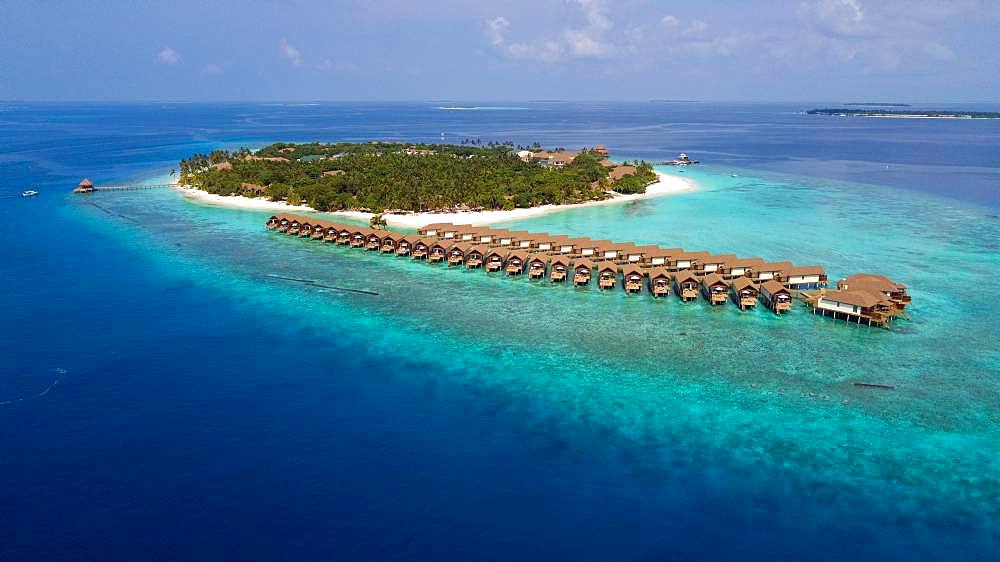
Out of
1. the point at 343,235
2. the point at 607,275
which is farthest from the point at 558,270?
the point at 343,235

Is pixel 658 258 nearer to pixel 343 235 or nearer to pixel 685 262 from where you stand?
pixel 685 262

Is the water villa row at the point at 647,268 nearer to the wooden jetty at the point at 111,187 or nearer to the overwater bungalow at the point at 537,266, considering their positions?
the overwater bungalow at the point at 537,266

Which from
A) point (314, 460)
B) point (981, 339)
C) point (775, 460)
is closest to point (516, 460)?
point (314, 460)

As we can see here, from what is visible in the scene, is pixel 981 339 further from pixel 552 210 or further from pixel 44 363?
pixel 44 363

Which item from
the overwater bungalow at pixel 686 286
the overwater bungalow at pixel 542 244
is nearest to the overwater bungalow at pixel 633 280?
the overwater bungalow at pixel 686 286

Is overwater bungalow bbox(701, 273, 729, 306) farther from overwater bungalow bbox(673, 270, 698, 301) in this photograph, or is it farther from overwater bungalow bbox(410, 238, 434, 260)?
overwater bungalow bbox(410, 238, 434, 260)

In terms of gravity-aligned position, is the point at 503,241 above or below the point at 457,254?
above
